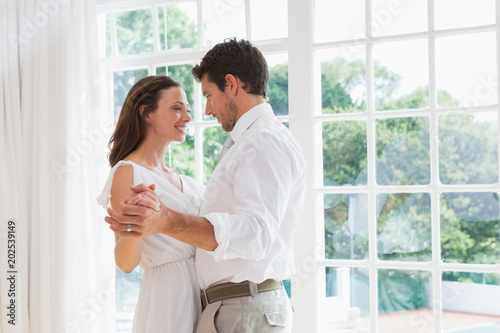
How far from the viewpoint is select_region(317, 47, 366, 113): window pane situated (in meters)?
2.61

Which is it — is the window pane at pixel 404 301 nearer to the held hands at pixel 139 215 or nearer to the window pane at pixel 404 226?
the window pane at pixel 404 226

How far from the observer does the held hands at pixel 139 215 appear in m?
1.35

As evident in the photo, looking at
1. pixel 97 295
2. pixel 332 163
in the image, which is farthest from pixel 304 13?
pixel 97 295

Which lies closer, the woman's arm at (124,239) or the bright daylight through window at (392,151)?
the woman's arm at (124,239)

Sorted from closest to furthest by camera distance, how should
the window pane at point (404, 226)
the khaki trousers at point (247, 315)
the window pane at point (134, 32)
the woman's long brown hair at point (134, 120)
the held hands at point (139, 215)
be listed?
the held hands at point (139, 215), the khaki trousers at point (247, 315), the woman's long brown hair at point (134, 120), the window pane at point (404, 226), the window pane at point (134, 32)

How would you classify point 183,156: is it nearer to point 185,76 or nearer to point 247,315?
point 185,76

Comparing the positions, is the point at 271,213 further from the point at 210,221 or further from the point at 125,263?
the point at 125,263

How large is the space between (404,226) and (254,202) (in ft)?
3.95

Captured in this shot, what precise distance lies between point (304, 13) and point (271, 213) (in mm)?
1399

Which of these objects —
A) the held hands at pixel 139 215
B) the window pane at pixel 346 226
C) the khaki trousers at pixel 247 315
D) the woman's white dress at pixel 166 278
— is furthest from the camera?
the window pane at pixel 346 226

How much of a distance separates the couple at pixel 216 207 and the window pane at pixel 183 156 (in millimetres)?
594

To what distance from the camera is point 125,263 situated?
1.99 m

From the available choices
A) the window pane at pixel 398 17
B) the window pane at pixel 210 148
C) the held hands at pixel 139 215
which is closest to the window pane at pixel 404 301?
the window pane at pixel 210 148

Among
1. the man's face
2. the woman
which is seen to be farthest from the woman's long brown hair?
the man's face
